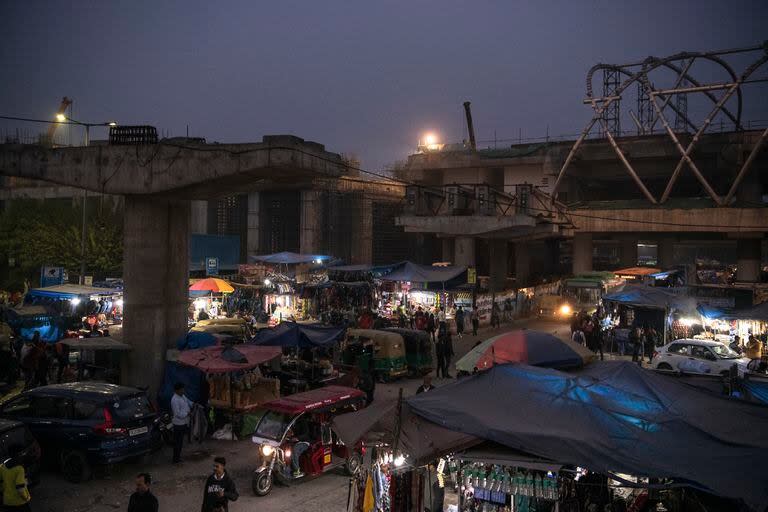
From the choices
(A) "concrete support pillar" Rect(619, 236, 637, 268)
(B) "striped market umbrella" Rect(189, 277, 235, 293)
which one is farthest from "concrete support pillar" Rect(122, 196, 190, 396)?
(A) "concrete support pillar" Rect(619, 236, 637, 268)

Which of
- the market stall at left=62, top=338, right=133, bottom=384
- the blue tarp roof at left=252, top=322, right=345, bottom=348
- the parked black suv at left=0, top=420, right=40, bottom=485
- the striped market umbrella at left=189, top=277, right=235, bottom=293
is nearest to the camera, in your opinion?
the parked black suv at left=0, top=420, right=40, bottom=485

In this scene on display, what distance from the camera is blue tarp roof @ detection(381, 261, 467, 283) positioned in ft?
91.5

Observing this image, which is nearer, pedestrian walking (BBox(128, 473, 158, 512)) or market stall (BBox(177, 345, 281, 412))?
pedestrian walking (BBox(128, 473, 158, 512))

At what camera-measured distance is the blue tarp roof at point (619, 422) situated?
621 centimetres

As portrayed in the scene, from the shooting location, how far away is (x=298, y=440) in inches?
413

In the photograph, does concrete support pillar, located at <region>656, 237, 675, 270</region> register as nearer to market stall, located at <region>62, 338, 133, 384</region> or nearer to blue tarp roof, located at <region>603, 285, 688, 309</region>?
blue tarp roof, located at <region>603, 285, 688, 309</region>

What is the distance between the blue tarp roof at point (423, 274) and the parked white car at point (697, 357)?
415 inches

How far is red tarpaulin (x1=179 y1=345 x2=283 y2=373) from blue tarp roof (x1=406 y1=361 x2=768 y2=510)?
638cm

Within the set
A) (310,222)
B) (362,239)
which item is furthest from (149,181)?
(362,239)

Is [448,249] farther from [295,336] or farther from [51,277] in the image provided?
[295,336]

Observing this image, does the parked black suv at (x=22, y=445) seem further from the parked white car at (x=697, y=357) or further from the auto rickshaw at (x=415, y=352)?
the parked white car at (x=697, y=357)

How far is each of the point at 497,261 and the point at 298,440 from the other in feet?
107

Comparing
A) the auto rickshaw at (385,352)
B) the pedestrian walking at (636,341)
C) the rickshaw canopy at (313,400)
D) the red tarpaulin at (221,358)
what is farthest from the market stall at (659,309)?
the rickshaw canopy at (313,400)

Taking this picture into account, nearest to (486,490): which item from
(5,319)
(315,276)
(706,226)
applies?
(5,319)
